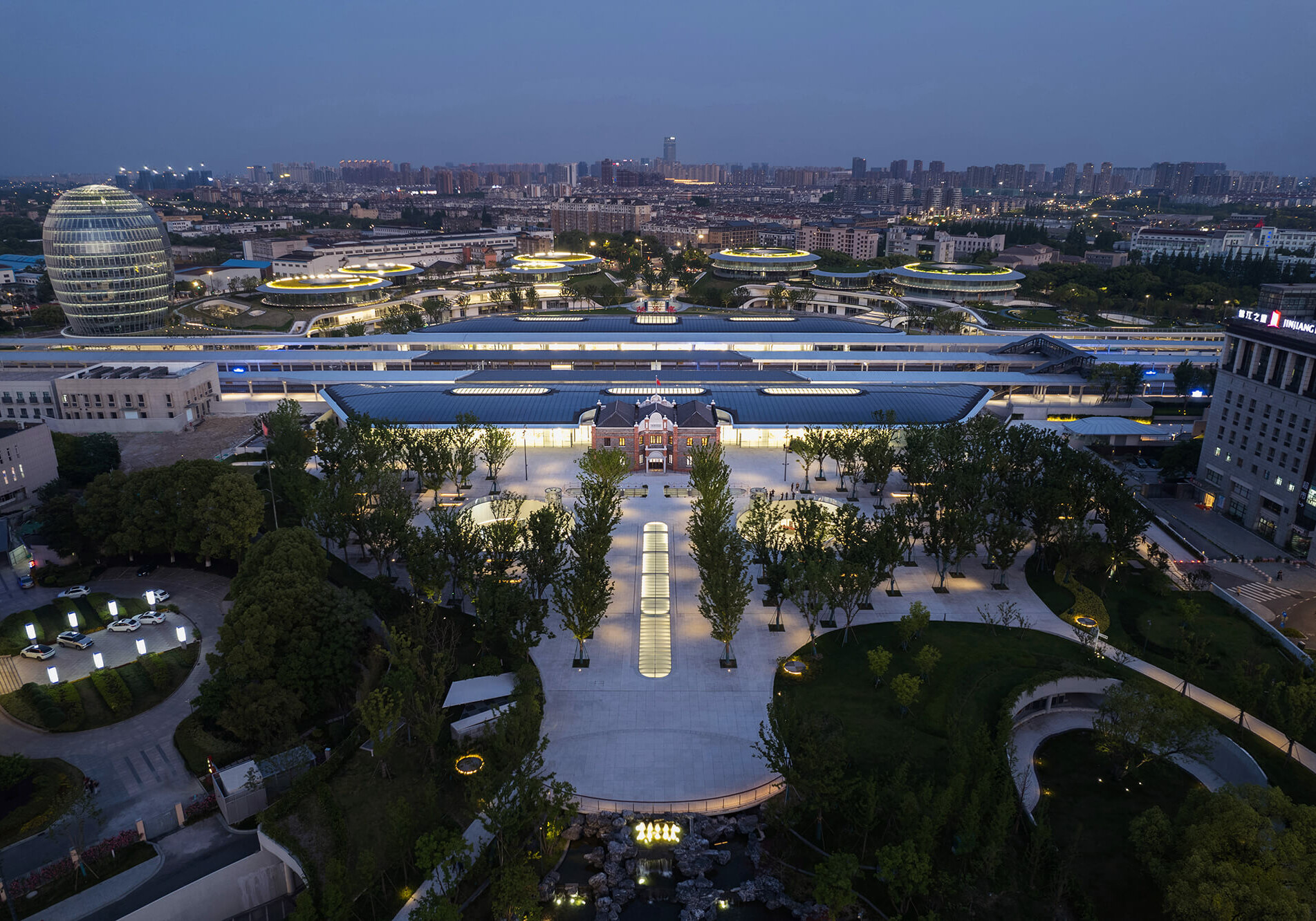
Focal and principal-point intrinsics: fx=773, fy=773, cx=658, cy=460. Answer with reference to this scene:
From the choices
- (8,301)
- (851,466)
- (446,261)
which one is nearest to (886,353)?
(851,466)

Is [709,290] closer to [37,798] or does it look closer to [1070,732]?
[1070,732]

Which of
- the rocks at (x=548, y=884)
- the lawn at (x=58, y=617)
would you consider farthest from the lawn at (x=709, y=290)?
the rocks at (x=548, y=884)

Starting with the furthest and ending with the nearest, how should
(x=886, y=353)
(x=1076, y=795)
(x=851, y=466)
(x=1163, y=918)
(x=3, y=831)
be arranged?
1. (x=886, y=353)
2. (x=851, y=466)
3. (x=1076, y=795)
4. (x=3, y=831)
5. (x=1163, y=918)

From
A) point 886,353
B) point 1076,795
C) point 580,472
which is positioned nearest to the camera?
point 1076,795

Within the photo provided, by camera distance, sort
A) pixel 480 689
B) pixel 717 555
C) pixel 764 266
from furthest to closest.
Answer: pixel 764 266, pixel 717 555, pixel 480 689

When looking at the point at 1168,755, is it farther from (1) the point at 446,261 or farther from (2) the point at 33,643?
(1) the point at 446,261

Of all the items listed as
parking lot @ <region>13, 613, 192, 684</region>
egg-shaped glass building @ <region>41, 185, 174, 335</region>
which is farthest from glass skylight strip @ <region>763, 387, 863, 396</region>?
egg-shaped glass building @ <region>41, 185, 174, 335</region>

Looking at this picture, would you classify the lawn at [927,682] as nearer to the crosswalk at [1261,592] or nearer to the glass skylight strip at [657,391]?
the crosswalk at [1261,592]

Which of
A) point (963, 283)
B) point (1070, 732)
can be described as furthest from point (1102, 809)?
point (963, 283)
